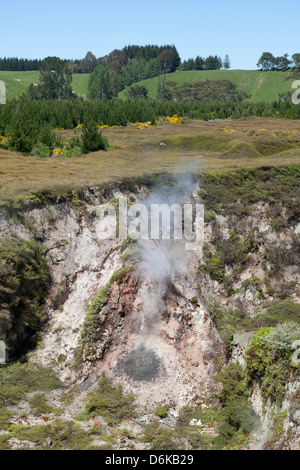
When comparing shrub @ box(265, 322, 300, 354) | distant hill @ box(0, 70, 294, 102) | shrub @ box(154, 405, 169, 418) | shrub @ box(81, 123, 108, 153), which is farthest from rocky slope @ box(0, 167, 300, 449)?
distant hill @ box(0, 70, 294, 102)

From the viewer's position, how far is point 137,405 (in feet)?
55.8

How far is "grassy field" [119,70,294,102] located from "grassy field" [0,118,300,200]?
104555 millimetres

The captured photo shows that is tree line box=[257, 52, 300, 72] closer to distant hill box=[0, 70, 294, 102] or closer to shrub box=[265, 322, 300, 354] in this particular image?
distant hill box=[0, 70, 294, 102]

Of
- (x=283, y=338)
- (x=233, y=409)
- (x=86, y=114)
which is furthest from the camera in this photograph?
(x=86, y=114)

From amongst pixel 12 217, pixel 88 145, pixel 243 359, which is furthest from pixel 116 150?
pixel 243 359

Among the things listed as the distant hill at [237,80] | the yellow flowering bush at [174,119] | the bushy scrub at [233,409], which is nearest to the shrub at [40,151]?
the bushy scrub at [233,409]

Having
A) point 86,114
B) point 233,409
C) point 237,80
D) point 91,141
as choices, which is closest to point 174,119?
point 86,114

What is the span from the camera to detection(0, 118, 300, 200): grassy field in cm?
2681

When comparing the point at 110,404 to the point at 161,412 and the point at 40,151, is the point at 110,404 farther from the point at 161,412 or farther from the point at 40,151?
the point at 40,151

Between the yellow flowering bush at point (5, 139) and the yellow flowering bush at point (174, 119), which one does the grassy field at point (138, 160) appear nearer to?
the yellow flowering bush at point (5, 139)

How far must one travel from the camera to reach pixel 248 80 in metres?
169

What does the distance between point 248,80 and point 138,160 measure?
5673 inches

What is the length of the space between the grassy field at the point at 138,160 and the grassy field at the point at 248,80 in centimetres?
10456

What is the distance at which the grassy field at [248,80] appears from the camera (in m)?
155
